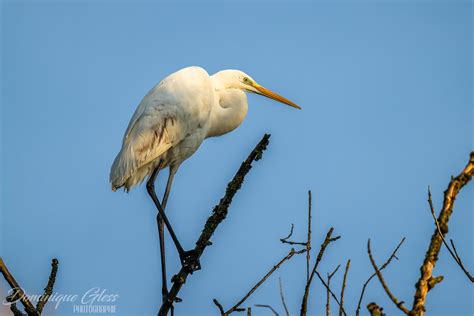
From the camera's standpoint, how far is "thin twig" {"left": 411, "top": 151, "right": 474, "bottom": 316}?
6.03 feet

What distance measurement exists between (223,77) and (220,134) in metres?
0.62

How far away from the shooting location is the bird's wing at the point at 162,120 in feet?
20.2

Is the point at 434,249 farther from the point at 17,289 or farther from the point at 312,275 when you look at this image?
the point at 17,289

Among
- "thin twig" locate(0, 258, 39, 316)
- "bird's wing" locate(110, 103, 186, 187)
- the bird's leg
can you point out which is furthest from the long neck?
"thin twig" locate(0, 258, 39, 316)

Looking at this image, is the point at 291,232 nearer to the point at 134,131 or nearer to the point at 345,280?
the point at 345,280

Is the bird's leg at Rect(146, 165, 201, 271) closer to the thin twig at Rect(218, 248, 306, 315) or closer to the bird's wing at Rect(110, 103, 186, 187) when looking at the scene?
the bird's wing at Rect(110, 103, 186, 187)

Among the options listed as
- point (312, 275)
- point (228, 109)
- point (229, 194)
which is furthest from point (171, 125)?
point (312, 275)

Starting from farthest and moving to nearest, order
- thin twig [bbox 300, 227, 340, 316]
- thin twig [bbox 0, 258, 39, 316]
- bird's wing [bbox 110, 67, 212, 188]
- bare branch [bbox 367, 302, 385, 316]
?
bird's wing [bbox 110, 67, 212, 188] < thin twig [bbox 0, 258, 39, 316] < thin twig [bbox 300, 227, 340, 316] < bare branch [bbox 367, 302, 385, 316]

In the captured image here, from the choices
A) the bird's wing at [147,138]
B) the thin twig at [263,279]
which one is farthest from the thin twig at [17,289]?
the bird's wing at [147,138]

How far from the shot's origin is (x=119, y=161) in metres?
6.20

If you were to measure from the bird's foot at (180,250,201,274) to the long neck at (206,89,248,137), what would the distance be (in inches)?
60.2

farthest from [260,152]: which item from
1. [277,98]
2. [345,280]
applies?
[277,98]

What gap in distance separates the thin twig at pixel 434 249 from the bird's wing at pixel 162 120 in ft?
14.6

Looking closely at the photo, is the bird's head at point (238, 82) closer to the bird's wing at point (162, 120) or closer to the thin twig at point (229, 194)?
the bird's wing at point (162, 120)
